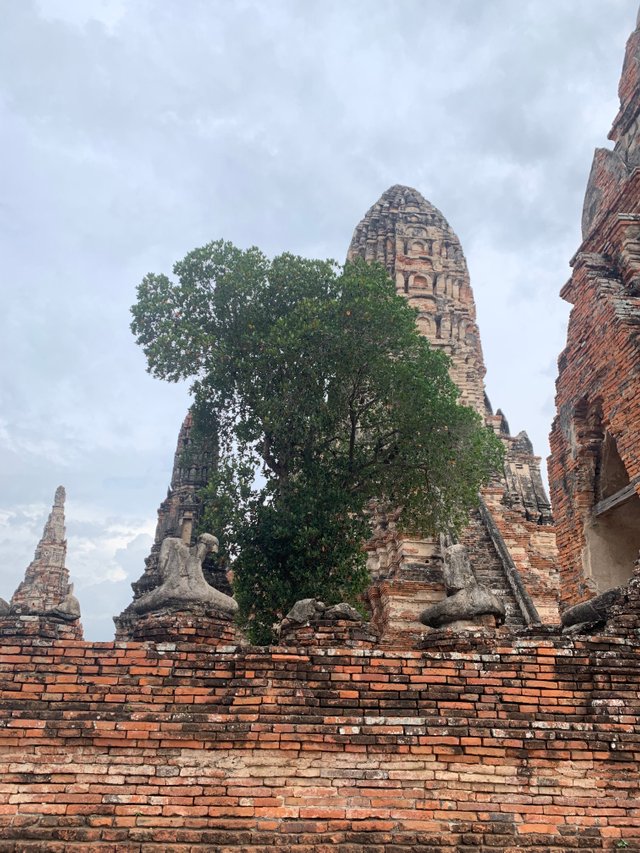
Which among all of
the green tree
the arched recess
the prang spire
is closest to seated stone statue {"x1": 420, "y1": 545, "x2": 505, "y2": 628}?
the arched recess

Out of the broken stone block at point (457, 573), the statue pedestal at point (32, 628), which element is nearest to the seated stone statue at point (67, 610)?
the statue pedestal at point (32, 628)

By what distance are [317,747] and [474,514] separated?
15598mm

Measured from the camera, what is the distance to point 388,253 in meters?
29.5

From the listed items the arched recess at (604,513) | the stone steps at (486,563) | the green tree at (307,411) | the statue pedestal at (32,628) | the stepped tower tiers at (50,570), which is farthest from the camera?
the stepped tower tiers at (50,570)

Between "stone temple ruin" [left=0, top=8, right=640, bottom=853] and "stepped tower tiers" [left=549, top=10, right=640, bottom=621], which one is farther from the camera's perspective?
"stepped tower tiers" [left=549, top=10, right=640, bottom=621]

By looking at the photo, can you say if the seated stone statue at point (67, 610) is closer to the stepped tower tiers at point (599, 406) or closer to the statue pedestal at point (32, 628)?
the statue pedestal at point (32, 628)

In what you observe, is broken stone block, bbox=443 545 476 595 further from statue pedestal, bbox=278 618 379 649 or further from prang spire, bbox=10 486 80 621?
prang spire, bbox=10 486 80 621

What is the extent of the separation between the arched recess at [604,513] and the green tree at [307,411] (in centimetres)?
424

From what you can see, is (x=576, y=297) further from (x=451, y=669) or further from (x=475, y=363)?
(x=475, y=363)

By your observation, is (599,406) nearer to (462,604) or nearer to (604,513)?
(604,513)

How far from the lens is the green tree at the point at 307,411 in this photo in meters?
12.9

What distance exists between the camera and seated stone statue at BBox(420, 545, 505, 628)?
642cm

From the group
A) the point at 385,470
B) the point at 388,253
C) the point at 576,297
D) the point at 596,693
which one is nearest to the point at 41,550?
the point at 388,253

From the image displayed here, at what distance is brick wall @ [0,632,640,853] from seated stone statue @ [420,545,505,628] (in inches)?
30.5
